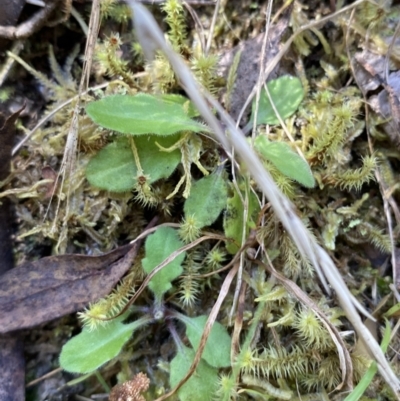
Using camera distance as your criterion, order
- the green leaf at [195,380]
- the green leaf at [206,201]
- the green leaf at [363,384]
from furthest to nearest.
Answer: the green leaf at [206,201], the green leaf at [195,380], the green leaf at [363,384]

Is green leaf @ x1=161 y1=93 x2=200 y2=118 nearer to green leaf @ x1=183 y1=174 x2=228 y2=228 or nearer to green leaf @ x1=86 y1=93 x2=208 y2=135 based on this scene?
green leaf @ x1=86 y1=93 x2=208 y2=135

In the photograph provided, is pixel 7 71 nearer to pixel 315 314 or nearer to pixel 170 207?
pixel 170 207

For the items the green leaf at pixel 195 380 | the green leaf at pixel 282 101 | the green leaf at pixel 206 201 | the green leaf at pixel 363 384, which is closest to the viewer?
the green leaf at pixel 363 384

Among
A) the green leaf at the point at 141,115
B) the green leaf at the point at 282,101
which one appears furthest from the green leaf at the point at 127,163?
the green leaf at the point at 282,101

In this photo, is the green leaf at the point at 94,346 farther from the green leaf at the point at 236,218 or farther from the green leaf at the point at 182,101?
the green leaf at the point at 182,101

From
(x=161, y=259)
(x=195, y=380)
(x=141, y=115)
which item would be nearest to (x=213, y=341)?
(x=195, y=380)

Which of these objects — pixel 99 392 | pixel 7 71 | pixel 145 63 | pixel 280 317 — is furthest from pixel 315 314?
pixel 7 71

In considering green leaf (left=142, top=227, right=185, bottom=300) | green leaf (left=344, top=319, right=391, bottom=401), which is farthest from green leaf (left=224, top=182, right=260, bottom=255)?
green leaf (left=344, top=319, right=391, bottom=401)

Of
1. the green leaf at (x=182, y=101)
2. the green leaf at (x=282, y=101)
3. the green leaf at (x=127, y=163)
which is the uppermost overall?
the green leaf at (x=182, y=101)
